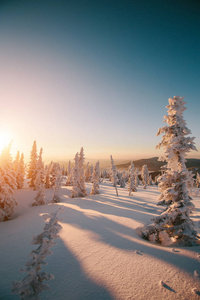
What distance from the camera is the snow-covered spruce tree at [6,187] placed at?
1784cm

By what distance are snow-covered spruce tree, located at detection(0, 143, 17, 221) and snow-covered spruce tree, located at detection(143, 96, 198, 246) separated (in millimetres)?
19142

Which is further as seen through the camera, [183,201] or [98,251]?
[183,201]

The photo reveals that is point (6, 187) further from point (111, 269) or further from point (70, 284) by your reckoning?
point (111, 269)

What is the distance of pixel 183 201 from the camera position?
27.4 feet

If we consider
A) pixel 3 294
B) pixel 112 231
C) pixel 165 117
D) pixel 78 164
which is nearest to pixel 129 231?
pixel 112 231

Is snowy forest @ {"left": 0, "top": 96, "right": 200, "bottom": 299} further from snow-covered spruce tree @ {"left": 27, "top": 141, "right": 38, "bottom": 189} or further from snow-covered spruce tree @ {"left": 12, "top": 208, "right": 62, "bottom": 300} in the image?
snow-covered spruce tree @ {"left": 27, "top": 141, "right": 38, "bottom": 189}

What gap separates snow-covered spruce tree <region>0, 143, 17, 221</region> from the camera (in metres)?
17.8

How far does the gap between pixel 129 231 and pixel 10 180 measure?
18.5 m

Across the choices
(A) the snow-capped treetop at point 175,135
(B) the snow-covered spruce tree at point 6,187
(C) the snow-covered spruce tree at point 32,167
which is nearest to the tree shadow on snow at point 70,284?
(A) the snow-capped treetop at point 175,135

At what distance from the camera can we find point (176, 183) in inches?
339

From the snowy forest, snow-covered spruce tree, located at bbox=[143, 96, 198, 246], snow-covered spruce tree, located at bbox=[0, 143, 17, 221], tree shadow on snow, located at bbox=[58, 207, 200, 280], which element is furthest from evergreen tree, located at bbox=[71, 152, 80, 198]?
snow-covered spruce tree, located at bbox=[143, 96, 198, 246]

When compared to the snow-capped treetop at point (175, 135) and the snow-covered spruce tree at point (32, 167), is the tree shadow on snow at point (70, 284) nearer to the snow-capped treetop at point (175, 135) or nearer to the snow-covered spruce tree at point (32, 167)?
the snow-capped treetop at point (175, 135)

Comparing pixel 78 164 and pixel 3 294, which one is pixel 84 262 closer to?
pixel 3 294

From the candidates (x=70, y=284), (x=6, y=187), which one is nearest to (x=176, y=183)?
(x=70, y=284)
